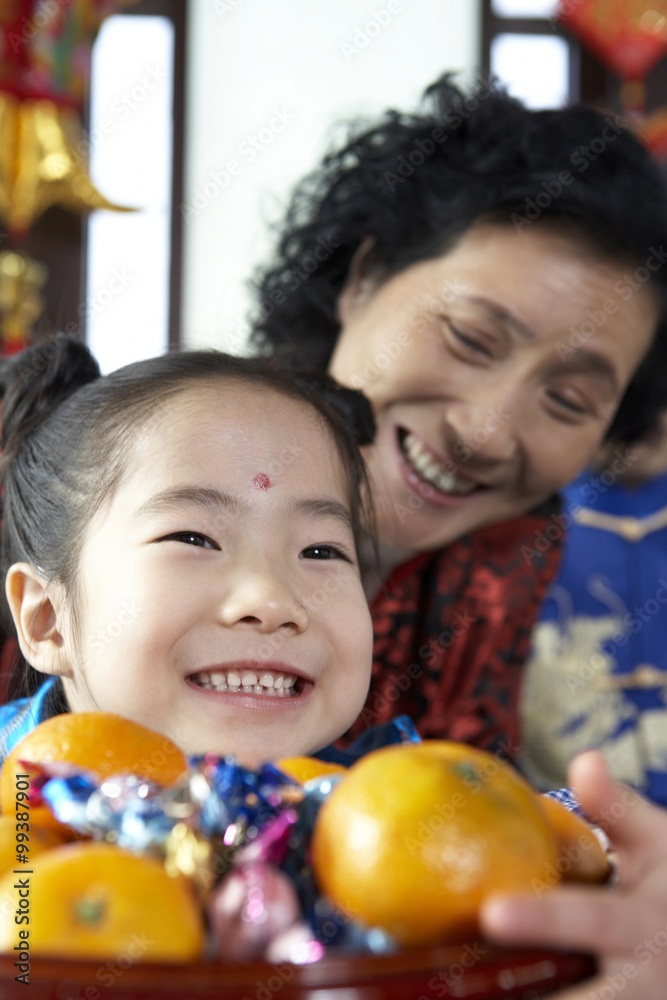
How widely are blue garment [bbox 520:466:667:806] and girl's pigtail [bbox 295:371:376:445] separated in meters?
0.80

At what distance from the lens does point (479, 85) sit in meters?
1.63

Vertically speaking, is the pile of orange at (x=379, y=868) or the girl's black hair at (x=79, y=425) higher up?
the pile of orange at (x=379, y=868)

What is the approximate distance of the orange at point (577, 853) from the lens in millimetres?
483

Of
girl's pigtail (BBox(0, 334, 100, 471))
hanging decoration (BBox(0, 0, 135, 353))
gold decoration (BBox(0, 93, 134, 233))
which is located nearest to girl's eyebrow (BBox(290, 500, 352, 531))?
girl's pigtail (BBox(0, 334, 100, 471))

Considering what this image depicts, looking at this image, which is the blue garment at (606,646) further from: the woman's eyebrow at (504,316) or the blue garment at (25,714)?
the blue garment at (25,714)

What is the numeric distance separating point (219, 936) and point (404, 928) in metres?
0.07

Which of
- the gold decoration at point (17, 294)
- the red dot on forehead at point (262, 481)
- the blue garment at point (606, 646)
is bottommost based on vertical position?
the blue garment at point (606, 646)

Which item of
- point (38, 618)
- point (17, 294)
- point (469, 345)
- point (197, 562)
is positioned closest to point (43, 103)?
point (17, 294)

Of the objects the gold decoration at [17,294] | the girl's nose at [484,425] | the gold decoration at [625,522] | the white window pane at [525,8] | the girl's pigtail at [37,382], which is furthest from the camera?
the white window pane at [525,8]

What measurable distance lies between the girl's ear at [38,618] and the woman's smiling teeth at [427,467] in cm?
57

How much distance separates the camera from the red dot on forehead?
86cm

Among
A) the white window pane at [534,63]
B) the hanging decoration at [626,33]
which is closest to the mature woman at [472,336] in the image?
the hanging decoration at [626,33]

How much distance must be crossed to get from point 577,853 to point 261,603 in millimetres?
345

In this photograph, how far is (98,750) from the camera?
0.55 metres
